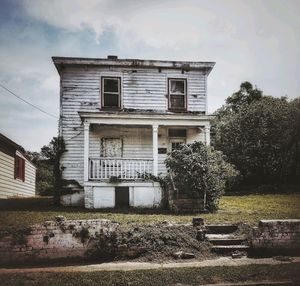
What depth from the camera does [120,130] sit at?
15953 millimetres

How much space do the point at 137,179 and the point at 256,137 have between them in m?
11.8

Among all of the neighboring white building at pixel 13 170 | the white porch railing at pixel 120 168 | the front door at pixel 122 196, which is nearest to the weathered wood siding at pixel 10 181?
the neighboring white building at pixel 13 170

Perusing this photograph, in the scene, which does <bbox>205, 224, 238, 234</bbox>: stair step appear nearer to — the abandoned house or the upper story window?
the abandoned house

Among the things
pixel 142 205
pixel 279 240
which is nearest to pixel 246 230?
pixel 279 240

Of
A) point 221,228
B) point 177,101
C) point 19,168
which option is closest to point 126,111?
point 177,101

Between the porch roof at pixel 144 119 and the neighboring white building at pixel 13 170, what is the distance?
386cm

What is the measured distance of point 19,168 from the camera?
20.5 m

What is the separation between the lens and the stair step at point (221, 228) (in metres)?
9.26

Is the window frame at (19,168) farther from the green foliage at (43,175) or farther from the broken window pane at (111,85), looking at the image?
the green foliage at (43,175)

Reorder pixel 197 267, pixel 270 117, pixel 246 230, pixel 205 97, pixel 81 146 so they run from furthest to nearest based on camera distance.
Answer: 1. pixel 270 117
2. pixel 205 97
3. pixel 81 146
4. pixel 246 230
5. pixel 197 267

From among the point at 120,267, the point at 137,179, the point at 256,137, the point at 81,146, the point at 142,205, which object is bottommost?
the point at 120,267

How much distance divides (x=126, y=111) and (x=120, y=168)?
103 inches

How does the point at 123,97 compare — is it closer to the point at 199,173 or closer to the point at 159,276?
the point at 199,173

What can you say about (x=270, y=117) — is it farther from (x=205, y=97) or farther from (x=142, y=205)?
(x=142, y=205)
